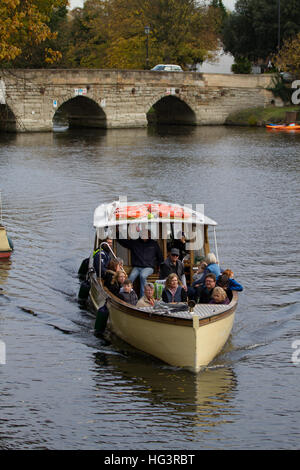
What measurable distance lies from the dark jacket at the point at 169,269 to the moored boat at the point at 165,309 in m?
0.53

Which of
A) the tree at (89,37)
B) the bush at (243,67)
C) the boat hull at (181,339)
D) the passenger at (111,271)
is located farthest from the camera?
the tree at (89,37)

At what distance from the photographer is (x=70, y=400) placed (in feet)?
34.9

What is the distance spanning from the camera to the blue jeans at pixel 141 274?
45.8 feet

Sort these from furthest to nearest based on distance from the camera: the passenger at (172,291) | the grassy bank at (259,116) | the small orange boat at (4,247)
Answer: the grassy bank at (259,116) < the small orange boat at (4,247) < the passenger at (172,291)

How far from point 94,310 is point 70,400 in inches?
164

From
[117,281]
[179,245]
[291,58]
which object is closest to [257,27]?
[291,58]

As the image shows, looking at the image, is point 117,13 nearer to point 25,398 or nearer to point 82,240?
point 82,240

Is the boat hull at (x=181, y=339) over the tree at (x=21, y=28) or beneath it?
beneath

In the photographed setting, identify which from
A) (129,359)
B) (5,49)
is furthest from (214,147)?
(129,359)

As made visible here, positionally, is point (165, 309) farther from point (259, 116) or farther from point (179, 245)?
point (259, 116)

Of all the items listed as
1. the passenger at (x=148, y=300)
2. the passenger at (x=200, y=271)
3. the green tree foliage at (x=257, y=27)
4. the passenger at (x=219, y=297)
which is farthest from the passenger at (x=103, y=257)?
the green tree foliage at (x=257, y=27)

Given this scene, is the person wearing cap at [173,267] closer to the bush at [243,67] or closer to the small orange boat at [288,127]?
the small orange boat at [288,127]

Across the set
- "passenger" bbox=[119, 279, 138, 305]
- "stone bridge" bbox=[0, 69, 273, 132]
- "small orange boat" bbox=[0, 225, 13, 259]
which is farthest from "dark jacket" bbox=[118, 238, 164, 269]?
"stone bridge" bbox=[0, 69, 273, 132]

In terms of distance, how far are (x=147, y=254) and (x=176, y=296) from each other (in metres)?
1.89
